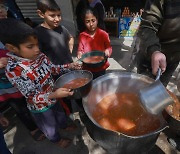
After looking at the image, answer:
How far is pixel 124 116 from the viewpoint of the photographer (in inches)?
81.4

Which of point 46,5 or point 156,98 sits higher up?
point 46,5

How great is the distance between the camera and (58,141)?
9.84 feet

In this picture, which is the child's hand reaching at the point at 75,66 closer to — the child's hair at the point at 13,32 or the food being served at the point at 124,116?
the food being served at the point at 124,116

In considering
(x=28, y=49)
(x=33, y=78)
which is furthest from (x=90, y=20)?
(x=33, y=78)

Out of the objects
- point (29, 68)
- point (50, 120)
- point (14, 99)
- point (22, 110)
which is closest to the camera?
point (29, 68)

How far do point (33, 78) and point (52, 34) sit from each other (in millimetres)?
842

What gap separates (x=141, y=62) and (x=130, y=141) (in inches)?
60.2

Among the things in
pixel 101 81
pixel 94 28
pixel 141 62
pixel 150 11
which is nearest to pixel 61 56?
pixel 94 28

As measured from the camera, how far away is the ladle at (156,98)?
1558 mm

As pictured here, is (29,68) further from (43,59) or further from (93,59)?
(93,59)

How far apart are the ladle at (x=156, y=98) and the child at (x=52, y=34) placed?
1571 mm

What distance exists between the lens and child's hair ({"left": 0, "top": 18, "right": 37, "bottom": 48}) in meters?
1.99

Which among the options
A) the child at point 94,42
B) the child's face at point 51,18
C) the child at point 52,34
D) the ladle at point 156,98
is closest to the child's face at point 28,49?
the child at point 52,34

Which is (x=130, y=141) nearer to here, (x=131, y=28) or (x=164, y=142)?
(x=164, y=142)
